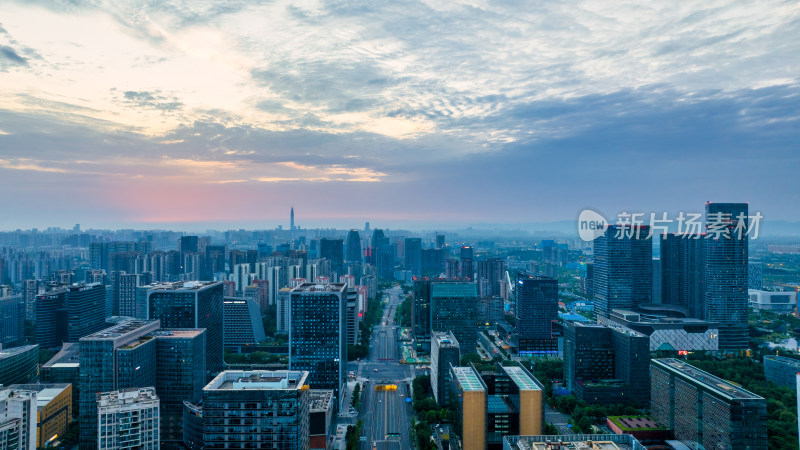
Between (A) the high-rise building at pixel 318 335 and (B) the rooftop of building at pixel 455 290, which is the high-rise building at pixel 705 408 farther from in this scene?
(A) the high-rise building at pixel 318 335

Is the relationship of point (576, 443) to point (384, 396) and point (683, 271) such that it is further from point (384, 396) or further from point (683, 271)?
point (683, 271)

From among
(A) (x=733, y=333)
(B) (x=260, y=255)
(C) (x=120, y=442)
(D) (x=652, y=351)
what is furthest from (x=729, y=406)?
(B) (x=260, y=255)

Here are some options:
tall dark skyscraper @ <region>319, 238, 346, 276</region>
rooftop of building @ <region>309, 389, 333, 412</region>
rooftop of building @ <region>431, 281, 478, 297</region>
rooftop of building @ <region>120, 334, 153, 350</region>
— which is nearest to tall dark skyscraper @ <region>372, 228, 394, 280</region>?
tall dark skyscraper @ <region>319, 238, 346, 276</region>

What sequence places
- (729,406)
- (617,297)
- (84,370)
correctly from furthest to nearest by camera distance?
1. (617,297)
2. (84,370)
3. (729,406)

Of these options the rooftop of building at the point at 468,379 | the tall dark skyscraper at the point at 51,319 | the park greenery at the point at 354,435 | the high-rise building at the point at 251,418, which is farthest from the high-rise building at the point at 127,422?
the tall dark skyscraper at the point at 51,319

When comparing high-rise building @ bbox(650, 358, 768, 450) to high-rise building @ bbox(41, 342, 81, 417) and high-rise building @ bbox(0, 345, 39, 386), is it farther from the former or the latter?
high-rise building @ bbox(0, 345, 39, 386)

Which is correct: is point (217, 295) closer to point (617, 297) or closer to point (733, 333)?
point (617, 297)
